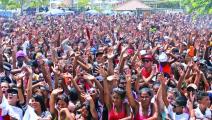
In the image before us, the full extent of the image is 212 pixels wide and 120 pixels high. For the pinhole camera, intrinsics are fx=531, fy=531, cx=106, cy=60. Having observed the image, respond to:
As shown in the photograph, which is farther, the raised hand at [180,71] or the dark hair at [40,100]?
the raised hand at [180,71]

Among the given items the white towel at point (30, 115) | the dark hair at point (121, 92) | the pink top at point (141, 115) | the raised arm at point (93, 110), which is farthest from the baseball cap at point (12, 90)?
the pink top at point (141, 115)

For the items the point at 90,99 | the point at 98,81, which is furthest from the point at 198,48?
the point at 90,99

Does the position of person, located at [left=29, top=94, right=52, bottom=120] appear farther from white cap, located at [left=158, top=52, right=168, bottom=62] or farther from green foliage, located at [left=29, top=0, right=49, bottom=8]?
green foliage, located at [left=29, top=0, right=49, bottom=8]

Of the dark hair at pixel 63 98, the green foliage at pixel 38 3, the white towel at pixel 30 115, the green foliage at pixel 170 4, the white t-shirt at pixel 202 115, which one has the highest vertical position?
the dark hair at pixel 63 98

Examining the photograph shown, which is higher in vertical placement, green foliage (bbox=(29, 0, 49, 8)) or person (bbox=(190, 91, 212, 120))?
person (bbox=(190, 91, 212, 120))

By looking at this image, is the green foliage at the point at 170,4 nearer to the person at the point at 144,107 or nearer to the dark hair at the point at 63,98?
the dark hair at the point at 63,98

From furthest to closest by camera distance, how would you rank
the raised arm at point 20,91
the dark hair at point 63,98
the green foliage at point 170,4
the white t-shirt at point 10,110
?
1. the green foliage at point 170,4
2. the raised arm at point 20,91
3. the dark hair at point 63,98
4. the white t-shirt at point 10,110

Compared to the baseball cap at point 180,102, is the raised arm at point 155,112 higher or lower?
lower

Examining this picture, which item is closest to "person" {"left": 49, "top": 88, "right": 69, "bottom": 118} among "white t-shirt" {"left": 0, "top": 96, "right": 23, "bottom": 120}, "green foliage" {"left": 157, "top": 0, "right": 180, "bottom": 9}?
"white t-shirt" {"left": 0, "top": 96, "right": 23, "bottom": 120}

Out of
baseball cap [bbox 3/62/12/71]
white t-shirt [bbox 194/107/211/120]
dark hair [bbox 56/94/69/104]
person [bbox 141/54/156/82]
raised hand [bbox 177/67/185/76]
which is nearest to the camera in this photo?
white t-shirt [bbox 194/107/211/120]

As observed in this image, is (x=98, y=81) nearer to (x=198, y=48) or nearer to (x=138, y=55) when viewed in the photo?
(x=138, y=55)

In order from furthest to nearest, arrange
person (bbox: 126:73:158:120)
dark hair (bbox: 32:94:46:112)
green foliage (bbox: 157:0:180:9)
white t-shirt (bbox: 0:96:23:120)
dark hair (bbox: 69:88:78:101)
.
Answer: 1. green foliage (bbox: 157:0:180:9)
2. dark hair (bbox: 69:88:78:101)
3. dark hair (bbox: 32:94:46:112)
4. person (bbox: 126:73:158:120)
5. white t-shirt (bbox: 0:96:23:120)

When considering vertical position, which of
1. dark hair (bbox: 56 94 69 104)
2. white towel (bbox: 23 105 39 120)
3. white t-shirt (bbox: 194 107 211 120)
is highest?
dark hair (bbox: 56 94 69 104)

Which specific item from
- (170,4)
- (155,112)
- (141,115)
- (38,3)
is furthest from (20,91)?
(170,4)
